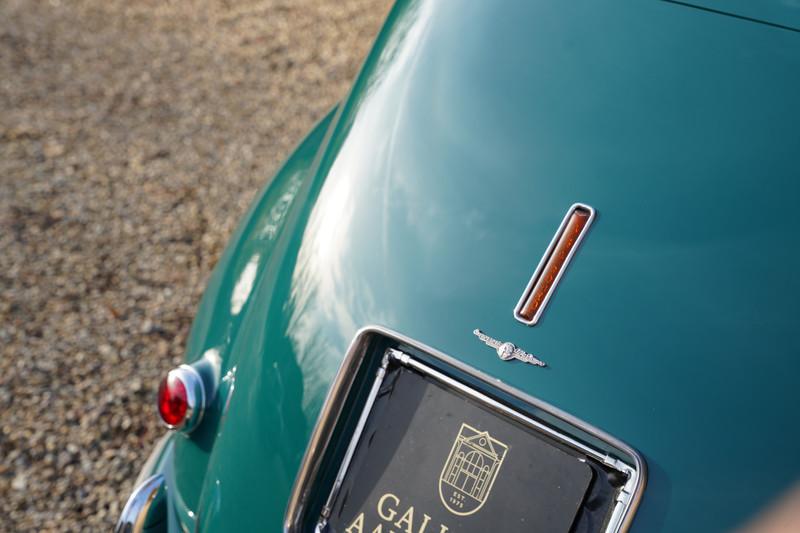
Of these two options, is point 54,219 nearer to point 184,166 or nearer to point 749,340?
point 184,166

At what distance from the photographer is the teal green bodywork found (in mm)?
1482

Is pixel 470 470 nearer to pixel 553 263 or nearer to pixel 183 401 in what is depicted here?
pixel 553 263

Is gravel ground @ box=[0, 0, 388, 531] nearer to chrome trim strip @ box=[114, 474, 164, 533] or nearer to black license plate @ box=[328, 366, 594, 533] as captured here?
chrome trim strip @ box=[114, 474, 164, 533]

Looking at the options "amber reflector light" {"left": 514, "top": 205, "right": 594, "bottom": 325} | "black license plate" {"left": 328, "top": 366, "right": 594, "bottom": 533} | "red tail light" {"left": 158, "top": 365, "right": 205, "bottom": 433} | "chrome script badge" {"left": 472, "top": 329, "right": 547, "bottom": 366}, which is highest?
"amber reflector light" {"left": 514, "top": 205, "right": 594, "bottom": 325}

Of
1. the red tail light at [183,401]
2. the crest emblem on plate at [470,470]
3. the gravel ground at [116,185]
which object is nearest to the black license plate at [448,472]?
the crest emblem on plate at [470,470]

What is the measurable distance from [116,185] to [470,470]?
3315mm

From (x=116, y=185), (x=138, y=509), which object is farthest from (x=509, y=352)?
(x=116, y=185)

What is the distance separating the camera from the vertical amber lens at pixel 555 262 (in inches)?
62.7

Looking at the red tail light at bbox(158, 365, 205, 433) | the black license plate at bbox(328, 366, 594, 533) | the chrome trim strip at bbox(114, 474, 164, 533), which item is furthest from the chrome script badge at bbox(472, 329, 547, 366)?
the chrome trim strip at bbox(114, 474, 164, 533)

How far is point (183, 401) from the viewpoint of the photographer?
1920mm

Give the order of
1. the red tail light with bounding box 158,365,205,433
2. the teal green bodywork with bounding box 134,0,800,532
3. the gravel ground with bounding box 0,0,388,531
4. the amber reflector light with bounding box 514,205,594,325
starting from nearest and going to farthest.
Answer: the teal green bodywork with bounding box 134,0,800,532 → the amber reflector light with bounding box 514,205,594,325 → the red tail light with bounding box 158,365,205,433 → the gravel ground with bounding box 0,0,388,531

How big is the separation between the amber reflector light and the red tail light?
81 cm

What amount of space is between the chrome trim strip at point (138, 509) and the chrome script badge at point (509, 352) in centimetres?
99

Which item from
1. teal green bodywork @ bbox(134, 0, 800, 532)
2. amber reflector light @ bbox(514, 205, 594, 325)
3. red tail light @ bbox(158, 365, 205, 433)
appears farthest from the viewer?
red tail light @ bbox(158, 365, 205, 433)
